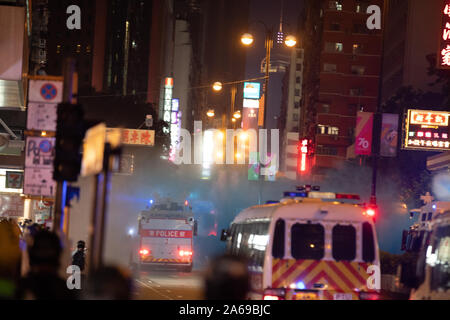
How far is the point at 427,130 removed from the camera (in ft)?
105

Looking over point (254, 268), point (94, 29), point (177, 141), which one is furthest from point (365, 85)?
point (254, 268)

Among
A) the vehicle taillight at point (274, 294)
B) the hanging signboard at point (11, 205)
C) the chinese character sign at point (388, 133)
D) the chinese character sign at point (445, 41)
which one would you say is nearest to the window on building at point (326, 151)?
the hanging signboard at point (11, 205)

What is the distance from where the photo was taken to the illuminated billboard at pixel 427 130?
3180 cm

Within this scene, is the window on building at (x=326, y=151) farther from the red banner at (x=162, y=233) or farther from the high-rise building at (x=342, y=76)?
the red banner at (x=162, y=233)

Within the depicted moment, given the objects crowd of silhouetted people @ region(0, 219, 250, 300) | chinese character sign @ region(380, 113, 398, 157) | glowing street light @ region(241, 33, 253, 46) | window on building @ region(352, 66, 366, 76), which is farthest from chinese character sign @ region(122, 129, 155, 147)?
window on building @ region(352, 66, 366, 76)

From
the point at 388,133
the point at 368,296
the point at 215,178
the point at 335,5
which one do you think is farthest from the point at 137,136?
the point at 335,5

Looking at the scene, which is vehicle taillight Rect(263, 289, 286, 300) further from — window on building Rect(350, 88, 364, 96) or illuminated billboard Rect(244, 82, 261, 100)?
illuminated billboard Rect(244, 82, 261, 100)

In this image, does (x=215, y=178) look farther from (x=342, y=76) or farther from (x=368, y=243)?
(x=368, y=243)

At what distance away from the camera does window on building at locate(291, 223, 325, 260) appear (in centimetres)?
1584

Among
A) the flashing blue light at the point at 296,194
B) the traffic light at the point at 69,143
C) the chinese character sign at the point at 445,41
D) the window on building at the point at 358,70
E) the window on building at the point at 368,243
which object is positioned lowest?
the window on building at the point at 368,243

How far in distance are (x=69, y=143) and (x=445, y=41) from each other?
21.6 m

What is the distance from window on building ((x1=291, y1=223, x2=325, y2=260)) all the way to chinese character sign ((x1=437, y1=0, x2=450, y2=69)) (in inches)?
627

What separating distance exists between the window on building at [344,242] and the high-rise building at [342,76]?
8261cm

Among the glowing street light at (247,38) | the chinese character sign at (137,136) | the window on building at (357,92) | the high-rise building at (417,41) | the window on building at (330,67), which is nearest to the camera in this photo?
the glowing street light at (247,38)
